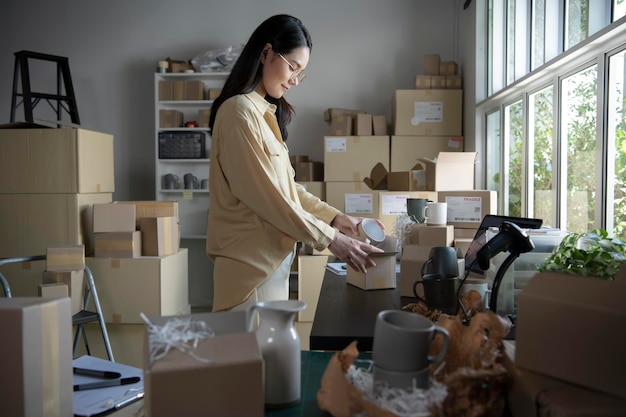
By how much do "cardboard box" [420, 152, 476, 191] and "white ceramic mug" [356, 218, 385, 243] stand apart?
1.25 m

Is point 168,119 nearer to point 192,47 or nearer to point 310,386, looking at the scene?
point 192,47

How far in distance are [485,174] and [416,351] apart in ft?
10.5

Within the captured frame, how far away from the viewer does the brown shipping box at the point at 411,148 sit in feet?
13.1

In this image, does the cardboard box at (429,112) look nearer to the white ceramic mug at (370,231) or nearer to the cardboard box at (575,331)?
the white ceramic mug at (370,231)

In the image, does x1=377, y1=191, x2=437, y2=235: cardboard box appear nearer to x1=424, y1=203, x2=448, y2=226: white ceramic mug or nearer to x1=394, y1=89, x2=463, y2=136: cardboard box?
x1=394, y1=89, x2=463, y2=136: cardboard box

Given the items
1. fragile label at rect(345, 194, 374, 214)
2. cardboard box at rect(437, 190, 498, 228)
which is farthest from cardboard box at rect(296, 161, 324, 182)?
cardboard box at rect(437, 190, 498, 228)

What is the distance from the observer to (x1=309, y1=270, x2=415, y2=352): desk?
1274 mm

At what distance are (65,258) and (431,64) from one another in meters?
2.87

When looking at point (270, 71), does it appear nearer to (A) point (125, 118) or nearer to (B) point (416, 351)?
(B) point (416, 351)

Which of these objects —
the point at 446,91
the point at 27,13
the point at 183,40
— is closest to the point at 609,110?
the point at 446,91

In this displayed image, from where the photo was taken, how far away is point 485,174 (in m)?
3.84

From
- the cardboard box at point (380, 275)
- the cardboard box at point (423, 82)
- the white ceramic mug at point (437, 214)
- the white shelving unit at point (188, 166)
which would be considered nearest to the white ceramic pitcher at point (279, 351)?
the cardboard box at point (380, 275)

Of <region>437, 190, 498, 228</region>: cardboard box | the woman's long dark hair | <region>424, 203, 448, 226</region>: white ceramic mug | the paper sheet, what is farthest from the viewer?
<region>437, 190, 498, 228</region>: cardboard box

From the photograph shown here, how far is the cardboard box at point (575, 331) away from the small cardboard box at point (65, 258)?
2.54 meters
